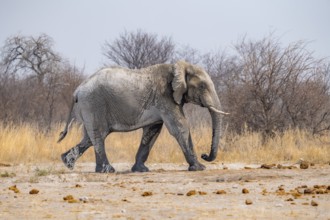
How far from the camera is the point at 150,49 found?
121 ft

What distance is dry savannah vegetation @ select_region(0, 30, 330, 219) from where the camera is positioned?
662 cm

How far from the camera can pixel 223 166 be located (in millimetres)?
12586

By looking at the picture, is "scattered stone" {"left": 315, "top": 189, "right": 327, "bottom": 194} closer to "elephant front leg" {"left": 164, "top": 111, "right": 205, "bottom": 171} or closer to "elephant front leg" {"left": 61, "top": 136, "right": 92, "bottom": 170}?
"elephant front leg" {"left": 164, "top": 111, "right": 205, "bottom": 171}

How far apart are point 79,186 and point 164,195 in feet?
4.83

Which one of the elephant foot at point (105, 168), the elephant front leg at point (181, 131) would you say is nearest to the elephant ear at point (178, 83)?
the elephant front leg at point (181, 131)

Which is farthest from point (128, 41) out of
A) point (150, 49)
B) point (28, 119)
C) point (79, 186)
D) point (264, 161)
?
point (79, 186)

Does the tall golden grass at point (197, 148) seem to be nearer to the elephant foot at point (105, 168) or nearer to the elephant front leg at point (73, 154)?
the elephant front leg at point (73, 154)

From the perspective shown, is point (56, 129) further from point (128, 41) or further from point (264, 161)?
point (128, 41)

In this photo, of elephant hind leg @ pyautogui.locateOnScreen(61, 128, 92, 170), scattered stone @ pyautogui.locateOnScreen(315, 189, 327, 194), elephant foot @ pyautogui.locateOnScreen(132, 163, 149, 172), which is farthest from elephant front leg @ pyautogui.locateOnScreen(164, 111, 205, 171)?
scattered stone @ pyautogui.locateOnScreen(315, 189, 327, 194)

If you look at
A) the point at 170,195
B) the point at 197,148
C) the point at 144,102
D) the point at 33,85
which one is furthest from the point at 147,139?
the point at 33,85

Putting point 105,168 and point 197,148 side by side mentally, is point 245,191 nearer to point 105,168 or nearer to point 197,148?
point 105,168

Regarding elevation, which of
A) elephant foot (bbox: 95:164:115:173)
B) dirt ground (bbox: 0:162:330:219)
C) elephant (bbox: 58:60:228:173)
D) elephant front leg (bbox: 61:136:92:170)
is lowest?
dirt ground (bbox: 0:162:330:219)

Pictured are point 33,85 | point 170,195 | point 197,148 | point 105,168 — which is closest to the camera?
point 170,195

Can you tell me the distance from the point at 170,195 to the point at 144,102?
3.98 m
